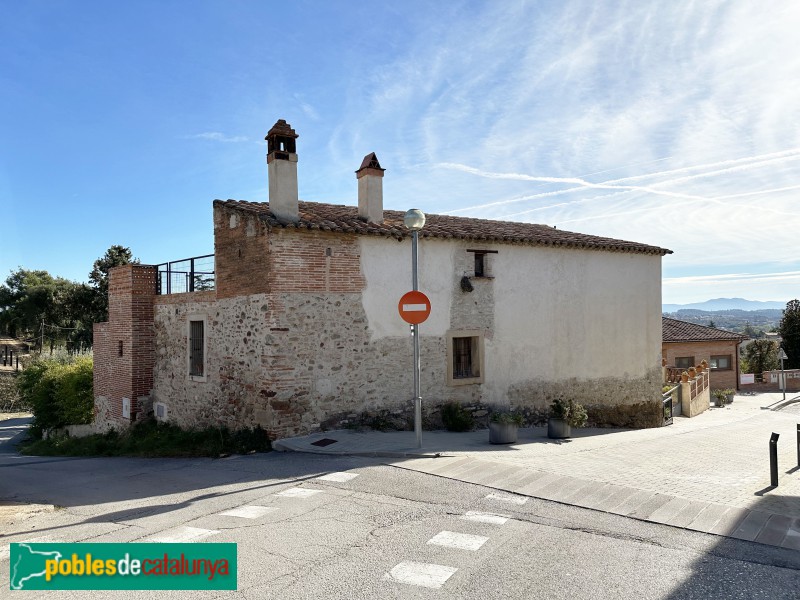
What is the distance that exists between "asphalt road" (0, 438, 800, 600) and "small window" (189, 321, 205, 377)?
5517 mm

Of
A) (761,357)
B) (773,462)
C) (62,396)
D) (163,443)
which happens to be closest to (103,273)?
(62,396)

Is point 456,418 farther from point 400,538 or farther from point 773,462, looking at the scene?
point 400,538

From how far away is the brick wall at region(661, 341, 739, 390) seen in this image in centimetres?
3678

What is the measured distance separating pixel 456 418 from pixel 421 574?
8.27 metres

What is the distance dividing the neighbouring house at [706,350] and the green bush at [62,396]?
31.7 meters

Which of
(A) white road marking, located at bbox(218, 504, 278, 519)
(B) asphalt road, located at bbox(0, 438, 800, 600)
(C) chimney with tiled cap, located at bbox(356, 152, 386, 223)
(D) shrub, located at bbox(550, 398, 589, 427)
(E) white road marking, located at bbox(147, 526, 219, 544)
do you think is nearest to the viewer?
(B) asphalt road, located at bbox(0, 438, 800, 600)

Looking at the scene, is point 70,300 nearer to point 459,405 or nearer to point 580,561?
point 459,405

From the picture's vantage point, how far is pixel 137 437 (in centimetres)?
1527

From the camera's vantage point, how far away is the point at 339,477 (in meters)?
8.40

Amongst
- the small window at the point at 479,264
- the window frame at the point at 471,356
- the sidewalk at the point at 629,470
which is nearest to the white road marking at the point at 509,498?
the sidewalk at the point at 629,470

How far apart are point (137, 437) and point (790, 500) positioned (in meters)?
14.3

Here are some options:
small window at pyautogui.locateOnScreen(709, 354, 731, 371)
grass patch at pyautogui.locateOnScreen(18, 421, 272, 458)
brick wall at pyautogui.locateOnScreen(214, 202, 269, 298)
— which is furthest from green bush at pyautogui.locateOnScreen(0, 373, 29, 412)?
small window at pyautogui.locateOnScreen(709, 354, 731, 371)

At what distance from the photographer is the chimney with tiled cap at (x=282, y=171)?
11852mm

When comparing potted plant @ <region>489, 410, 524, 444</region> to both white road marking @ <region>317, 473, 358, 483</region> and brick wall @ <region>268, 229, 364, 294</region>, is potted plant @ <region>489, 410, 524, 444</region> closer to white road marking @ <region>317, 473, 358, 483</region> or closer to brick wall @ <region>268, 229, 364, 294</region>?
white road marking @ <region>317, 473, 358, 483</region>
